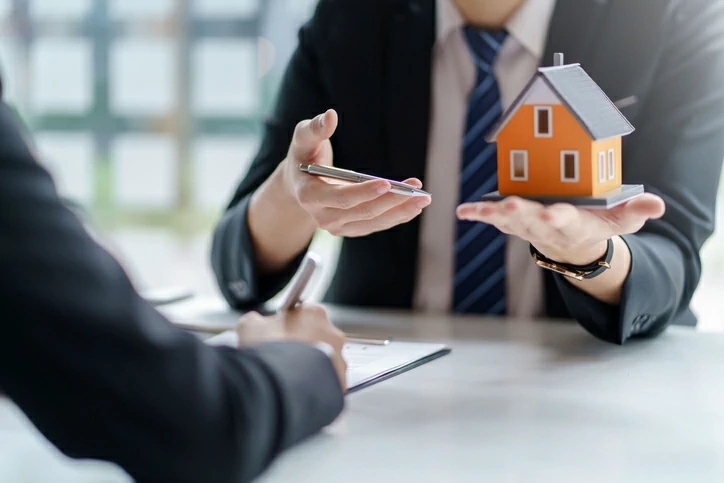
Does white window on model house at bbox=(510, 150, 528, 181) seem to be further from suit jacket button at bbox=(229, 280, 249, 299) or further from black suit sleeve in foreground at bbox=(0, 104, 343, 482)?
suit jacket button at bbox=(229, 280, 249, 299)

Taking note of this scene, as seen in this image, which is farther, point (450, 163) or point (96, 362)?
point (450, 163)

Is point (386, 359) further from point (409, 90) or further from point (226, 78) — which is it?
point (226, 78)

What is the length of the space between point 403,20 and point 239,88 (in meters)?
3.03

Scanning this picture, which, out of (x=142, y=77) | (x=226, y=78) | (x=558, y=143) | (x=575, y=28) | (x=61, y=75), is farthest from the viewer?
(x=61, y=75)

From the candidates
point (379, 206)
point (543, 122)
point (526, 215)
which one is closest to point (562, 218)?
point (526, 215)

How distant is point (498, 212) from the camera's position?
0.84 metres

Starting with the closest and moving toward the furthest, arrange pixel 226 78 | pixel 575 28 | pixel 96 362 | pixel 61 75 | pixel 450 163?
pixel 96 362, pixel 575 28, pixel 450 163, pixel 226 78, pixel 61 75

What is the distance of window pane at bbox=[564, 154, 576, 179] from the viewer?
90cm

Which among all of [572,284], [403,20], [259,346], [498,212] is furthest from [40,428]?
[403,20]

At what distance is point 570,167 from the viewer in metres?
0.91

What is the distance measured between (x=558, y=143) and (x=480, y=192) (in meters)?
0.51

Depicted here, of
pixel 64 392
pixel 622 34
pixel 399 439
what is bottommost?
pixel 399 439

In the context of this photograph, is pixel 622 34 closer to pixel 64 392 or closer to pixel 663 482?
pixel 663 482

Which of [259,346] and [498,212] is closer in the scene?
[259,346]
